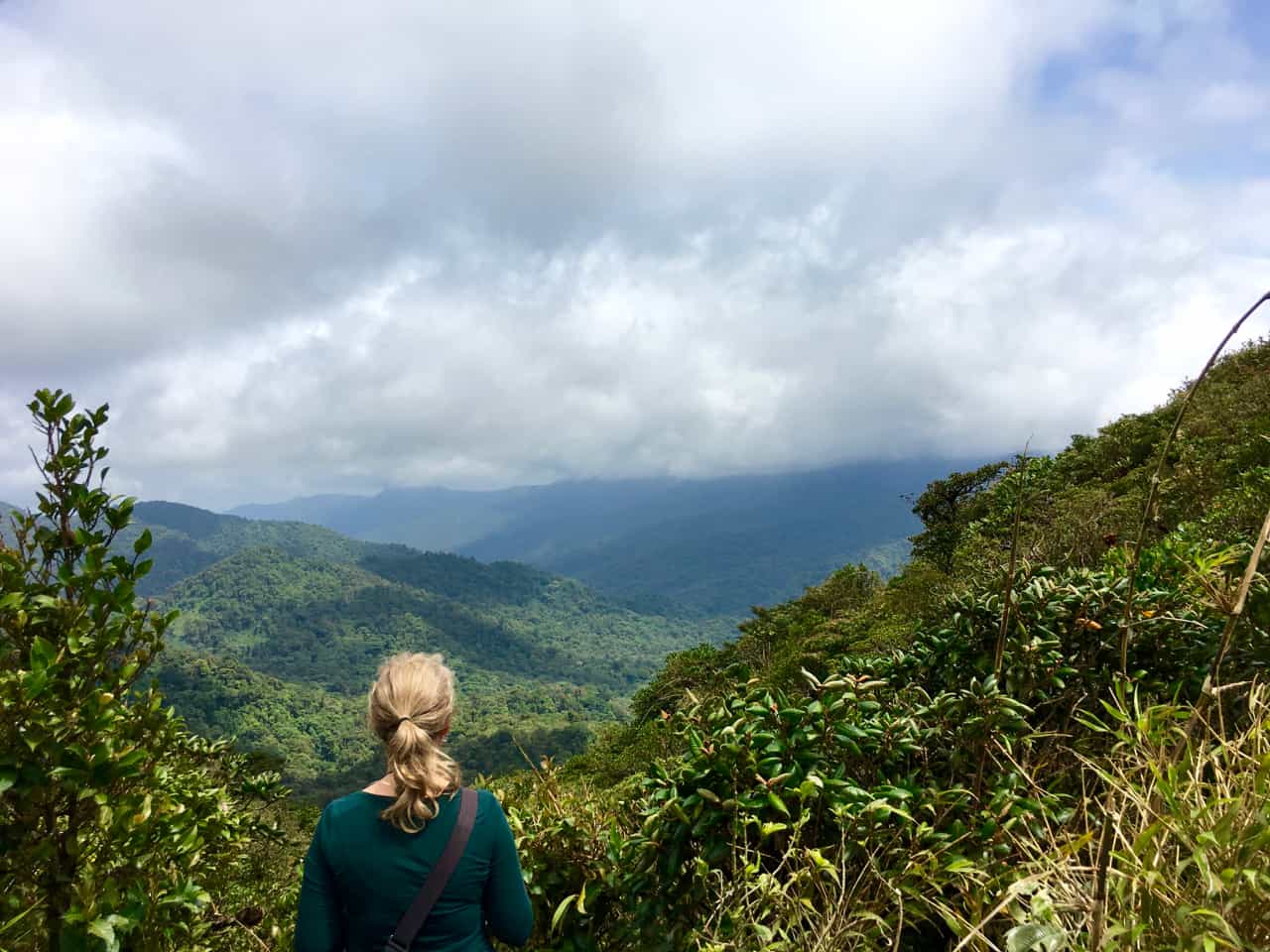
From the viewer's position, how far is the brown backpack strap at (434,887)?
1968mm

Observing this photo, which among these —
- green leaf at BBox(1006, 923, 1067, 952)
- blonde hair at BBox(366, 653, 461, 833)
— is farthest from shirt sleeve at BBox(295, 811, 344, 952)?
green leaf at BBox(1006, 923, 1067, 952)


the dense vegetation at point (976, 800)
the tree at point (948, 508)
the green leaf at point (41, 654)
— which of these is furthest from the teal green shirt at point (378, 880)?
the tree at point (948, 508)

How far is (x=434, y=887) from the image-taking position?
1997mm

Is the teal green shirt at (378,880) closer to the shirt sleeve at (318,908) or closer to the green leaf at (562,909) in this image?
the shirt sleeve at (318,908)

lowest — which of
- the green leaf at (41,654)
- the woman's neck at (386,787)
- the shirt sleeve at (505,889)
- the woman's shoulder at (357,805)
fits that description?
the shirt sleeve at (505,889)

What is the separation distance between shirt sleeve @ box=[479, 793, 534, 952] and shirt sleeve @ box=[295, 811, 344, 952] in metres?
0.45

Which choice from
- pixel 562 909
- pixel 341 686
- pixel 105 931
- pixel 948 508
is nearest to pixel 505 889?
pixel 562 909

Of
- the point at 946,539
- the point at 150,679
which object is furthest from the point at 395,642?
the point at 150,679

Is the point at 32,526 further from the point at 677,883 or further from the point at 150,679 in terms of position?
the point at 677,883

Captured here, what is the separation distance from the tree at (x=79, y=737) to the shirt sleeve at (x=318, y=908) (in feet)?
1.27

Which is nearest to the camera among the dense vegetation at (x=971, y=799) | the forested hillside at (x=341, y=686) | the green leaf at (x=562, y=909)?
the dense vegetation at (x=971, y=799)

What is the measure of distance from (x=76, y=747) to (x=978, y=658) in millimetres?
3366

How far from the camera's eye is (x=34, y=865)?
2041 millimetres

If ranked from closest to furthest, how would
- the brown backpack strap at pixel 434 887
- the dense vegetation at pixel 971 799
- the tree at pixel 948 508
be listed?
the dense vegetation at pixel 971 799 < the brown backpack strap at pixel 434 887 < the tree at pixel 948 508
